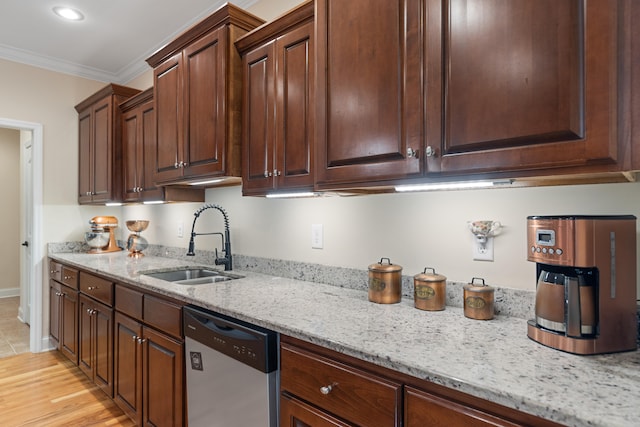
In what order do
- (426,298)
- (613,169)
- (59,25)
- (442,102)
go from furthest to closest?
(59,25) < (426,298) < (442,102) < (613,169)

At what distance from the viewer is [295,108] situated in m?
1.62

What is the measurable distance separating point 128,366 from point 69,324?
124 cm

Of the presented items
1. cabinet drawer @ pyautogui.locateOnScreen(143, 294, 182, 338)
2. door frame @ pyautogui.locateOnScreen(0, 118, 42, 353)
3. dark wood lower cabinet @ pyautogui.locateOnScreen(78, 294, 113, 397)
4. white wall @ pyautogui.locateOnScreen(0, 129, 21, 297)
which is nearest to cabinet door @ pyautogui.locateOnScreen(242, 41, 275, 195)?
cabinet drawer @ pyautogui.locateOnScreen(143, 294, 182, 338)

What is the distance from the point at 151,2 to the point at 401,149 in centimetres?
222

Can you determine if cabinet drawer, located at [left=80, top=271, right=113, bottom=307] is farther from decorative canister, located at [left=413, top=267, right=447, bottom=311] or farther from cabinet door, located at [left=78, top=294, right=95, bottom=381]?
decorative canister, located at [left=413, top=267, right=447, bottom=311]

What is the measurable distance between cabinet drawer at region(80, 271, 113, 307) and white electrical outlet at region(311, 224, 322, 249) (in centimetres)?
131

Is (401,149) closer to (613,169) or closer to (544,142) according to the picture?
(544,142)

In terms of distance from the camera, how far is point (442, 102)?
1.10 meters

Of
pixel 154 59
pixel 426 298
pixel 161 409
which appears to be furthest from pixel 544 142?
pixel 154 59

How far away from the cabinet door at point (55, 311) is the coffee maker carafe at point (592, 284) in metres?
3.57

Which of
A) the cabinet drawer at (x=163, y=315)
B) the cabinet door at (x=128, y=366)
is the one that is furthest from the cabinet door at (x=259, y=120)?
the cabinet door at (x=128, y=366)

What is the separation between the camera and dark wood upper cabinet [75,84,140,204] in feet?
10.2

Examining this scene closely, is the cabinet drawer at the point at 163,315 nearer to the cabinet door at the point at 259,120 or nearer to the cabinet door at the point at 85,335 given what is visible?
the cabinet door at the point at 259,120

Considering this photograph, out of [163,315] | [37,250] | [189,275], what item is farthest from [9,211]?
[163,315]
